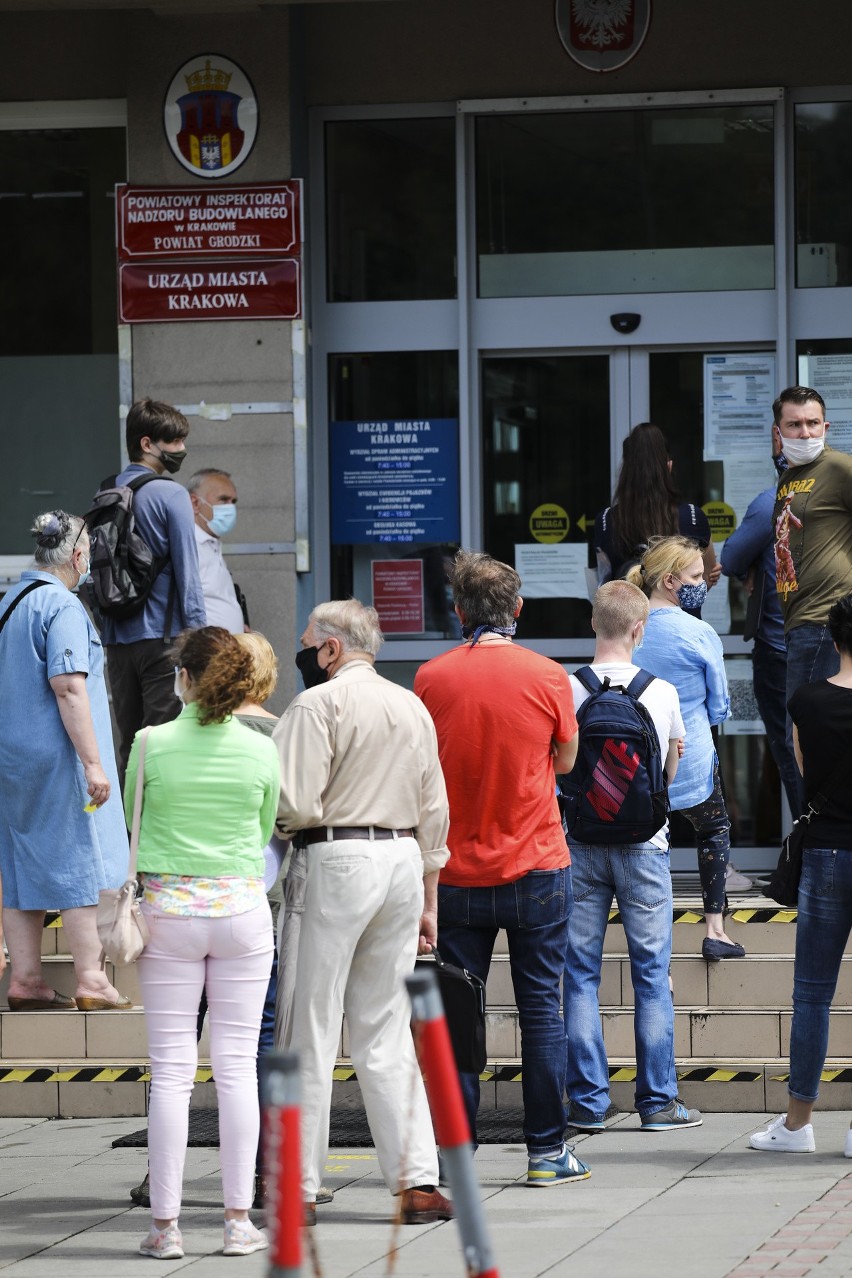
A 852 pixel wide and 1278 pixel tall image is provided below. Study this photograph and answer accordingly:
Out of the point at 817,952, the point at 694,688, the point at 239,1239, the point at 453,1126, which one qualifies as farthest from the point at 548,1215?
the point at 694,688

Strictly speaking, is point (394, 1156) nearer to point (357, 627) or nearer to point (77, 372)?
point (357, 627)

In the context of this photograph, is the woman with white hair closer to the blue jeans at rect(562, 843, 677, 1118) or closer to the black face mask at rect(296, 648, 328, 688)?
the black face mask at rect(296, 648, 328, 688)

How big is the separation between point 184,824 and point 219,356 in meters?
5.14

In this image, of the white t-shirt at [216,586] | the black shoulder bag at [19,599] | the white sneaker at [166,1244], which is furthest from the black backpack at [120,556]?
the white sneaker at [166,1244]

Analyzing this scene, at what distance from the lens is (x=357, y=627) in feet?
19.3

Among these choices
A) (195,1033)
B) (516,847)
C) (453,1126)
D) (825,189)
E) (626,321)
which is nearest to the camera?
(453,1126)

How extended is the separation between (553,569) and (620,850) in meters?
3.72

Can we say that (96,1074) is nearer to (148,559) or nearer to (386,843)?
(148,559)

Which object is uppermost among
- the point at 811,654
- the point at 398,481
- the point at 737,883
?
the point at 398,481

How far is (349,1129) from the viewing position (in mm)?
7219

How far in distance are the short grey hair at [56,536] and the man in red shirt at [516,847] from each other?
1.85m

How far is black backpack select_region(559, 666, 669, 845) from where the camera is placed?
665cm

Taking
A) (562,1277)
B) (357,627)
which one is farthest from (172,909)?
(562,1277)

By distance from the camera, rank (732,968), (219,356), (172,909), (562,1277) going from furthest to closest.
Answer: (219,356) → (732,968) → (172,909) → (562,1277)
